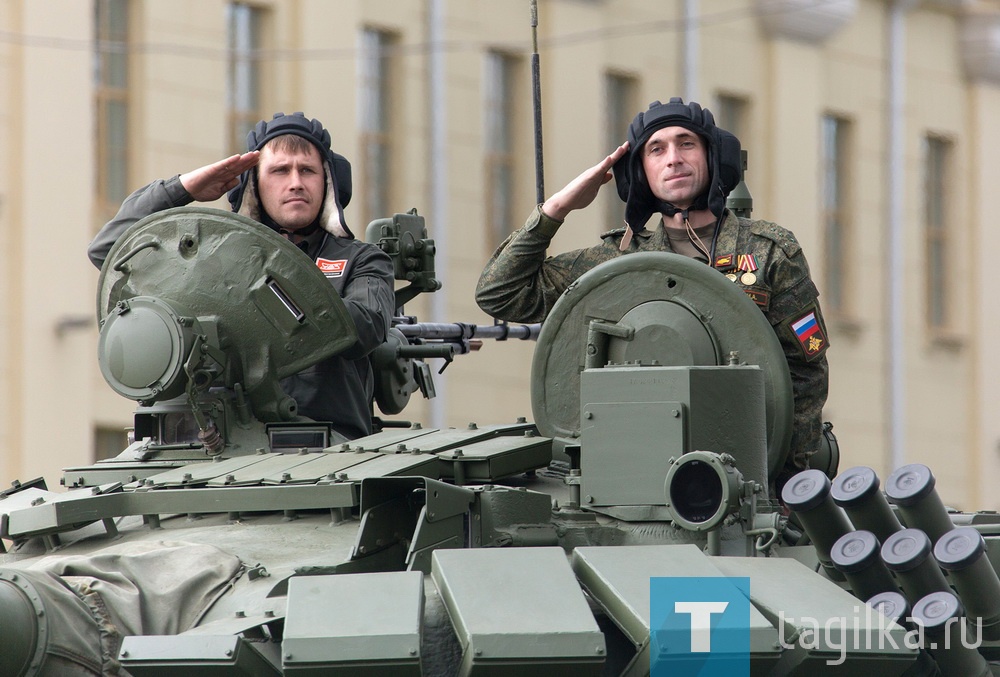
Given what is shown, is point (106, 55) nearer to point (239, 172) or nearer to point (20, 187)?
point (20, 187)

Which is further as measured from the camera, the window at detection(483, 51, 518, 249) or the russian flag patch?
the window at detection(483, 51, 518, 249)

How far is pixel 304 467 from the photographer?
7.29 meters

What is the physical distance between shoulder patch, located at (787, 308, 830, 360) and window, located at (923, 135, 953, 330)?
80.1 ft

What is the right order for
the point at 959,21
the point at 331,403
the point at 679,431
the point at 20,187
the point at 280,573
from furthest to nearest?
the point at 959,21 → the point at 20,187 → the point at 331,403 → the point at 679,431 → the point at 280,573

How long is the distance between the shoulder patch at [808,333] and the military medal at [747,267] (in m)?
0.24

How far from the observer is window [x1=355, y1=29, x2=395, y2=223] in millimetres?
24500

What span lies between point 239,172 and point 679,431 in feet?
9.15

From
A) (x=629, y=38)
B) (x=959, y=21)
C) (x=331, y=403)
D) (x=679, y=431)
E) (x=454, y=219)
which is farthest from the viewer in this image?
(x=959, y=21)

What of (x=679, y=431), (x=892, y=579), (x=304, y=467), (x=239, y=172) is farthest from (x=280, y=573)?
(x=239, y=172)

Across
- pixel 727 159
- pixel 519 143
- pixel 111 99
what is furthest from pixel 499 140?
pixel 727 159

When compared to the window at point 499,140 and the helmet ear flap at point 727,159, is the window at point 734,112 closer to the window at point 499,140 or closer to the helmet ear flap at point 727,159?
the window at point 499,140

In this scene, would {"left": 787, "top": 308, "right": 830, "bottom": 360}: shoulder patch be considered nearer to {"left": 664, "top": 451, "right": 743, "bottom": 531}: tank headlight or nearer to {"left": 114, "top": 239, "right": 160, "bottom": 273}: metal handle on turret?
{"left": 664, "top": 451, "right": 743, "bottom": 531}: tank headlight

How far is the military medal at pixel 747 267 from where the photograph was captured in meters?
8.34

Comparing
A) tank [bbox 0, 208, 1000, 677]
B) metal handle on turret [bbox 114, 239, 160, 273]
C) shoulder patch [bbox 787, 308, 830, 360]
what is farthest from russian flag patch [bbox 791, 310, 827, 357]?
metal handle on turret [bbox 114, 239, 160, 273]
